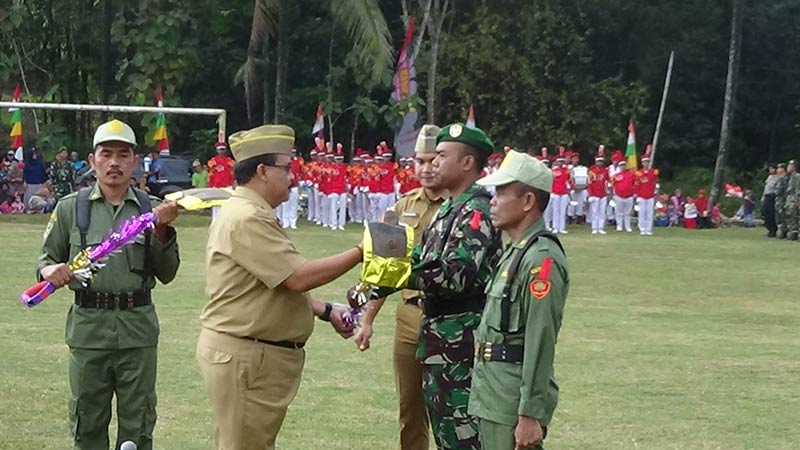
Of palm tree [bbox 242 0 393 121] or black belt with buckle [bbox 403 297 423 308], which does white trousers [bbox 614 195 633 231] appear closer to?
palm tree [bbox 242 0 393 121]

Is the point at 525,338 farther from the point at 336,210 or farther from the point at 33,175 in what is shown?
the point at 33,175

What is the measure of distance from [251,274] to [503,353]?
1178 mm

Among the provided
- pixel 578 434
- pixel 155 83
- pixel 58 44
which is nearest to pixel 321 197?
pixel 155 83

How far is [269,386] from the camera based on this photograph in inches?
224

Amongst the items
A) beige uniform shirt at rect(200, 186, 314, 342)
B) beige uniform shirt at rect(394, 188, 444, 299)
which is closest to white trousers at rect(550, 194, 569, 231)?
beige uniform shirt at rect(394, 188, 444, 299)

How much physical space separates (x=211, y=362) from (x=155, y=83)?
3081 centimetres

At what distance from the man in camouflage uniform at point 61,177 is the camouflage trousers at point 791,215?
16.9 meters

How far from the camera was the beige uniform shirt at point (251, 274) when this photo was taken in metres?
5.52

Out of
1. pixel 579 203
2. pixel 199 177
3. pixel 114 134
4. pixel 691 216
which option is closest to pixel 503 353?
pixel 114 134

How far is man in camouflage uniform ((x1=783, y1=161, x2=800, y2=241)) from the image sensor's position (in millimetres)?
28781

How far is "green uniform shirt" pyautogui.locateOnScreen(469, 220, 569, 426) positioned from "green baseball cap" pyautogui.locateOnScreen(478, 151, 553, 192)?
0.18 metres

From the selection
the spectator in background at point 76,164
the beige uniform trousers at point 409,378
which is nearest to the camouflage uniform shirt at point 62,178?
the spectator in background at point 76,164

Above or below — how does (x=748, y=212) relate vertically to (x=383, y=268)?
below

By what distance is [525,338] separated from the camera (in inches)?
206
